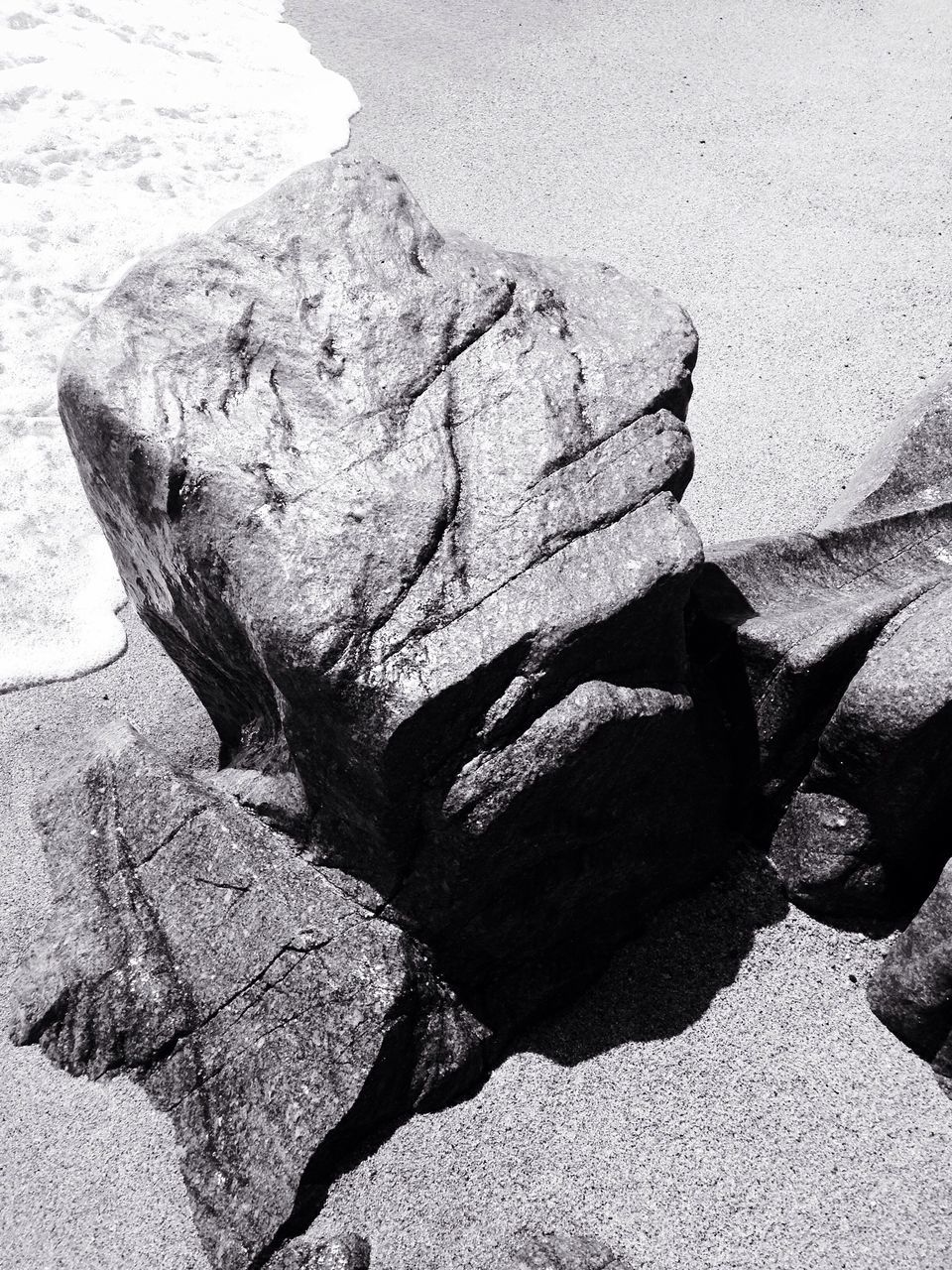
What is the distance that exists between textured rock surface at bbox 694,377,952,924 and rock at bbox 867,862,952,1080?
0.26m

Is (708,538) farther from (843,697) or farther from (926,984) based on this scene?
(926,984)

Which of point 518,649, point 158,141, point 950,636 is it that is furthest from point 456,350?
point 158,141

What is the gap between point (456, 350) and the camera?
137 inches

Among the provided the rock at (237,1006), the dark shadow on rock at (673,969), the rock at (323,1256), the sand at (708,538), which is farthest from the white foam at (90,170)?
the rock at (323,1256)

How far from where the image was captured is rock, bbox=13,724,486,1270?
2.93m

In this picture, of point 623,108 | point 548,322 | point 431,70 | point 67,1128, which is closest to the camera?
point 67,1128

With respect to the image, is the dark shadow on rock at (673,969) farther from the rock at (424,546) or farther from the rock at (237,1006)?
the rock at (237,1006)

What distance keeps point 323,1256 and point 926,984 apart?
5.29 ft

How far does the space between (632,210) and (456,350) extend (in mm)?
3726

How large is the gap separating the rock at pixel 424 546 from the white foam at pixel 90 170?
1648mm

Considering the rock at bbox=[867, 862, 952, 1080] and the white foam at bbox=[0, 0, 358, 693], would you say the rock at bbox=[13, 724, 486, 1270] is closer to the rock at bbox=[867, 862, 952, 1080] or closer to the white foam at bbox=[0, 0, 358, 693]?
the rock at bbox=[867, 862, 952, 1080]

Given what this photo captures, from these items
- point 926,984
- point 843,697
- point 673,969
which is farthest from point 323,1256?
point 843,697

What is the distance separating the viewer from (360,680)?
2.85 metres

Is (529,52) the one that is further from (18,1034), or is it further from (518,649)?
(18,1034)
